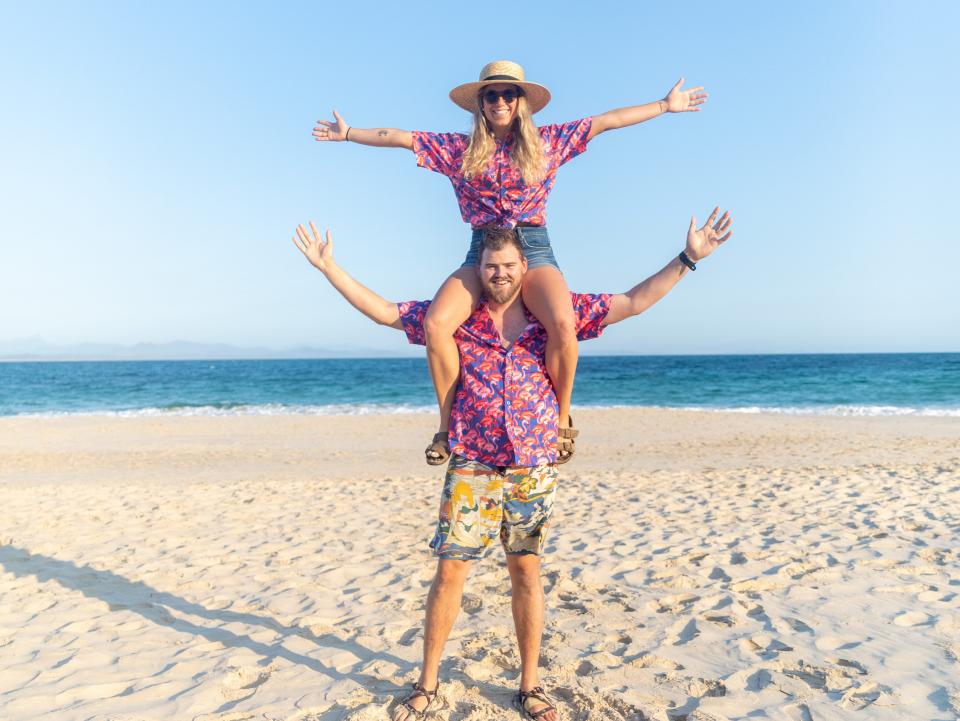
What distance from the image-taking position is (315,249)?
121 inches

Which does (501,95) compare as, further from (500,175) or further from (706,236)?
(706,236)

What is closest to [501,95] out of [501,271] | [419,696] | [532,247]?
[532,247]

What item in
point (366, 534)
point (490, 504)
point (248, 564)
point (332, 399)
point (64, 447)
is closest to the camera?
point (490, 504)

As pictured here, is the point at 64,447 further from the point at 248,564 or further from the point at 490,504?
the point at 490,504

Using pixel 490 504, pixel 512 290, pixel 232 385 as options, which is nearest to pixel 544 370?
pixel 512 290

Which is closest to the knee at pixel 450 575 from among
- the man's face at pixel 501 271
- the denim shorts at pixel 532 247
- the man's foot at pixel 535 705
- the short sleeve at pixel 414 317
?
the man's foot at pixel 535 705

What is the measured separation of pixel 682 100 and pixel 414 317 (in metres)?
1.69

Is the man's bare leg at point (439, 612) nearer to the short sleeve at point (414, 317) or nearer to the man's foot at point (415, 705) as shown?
the man's foot at point (415, 705)

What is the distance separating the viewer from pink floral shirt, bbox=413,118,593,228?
10.3 feet

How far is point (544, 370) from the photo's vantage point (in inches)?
120

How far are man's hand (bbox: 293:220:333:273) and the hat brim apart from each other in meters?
0.89

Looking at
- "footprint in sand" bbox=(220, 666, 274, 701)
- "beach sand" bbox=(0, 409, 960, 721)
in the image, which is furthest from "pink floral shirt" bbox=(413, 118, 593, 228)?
"footprint in sand" bbox=(220, 666, 274, 701)

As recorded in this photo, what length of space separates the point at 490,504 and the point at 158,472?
10.2m

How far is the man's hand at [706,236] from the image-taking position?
299 cm
